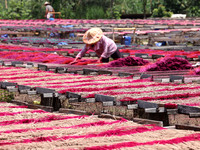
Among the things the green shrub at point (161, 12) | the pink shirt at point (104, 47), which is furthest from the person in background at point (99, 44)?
the green shrub at point (161, 12)

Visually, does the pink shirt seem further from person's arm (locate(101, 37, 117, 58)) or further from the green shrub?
the green shrub

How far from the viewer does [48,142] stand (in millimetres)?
3965

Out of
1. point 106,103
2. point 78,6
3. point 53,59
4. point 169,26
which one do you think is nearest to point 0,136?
point 106,103

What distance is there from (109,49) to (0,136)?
7.04 metres

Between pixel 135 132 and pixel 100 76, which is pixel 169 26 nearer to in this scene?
pixel 100 76

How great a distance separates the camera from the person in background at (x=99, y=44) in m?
10.7

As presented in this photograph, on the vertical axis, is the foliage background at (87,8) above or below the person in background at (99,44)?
below

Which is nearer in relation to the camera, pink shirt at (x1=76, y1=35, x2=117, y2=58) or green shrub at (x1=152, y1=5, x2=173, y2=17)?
pink shirt at (x1=76, y1=35, x2=117, y2=58)

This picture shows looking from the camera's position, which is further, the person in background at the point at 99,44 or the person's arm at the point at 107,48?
the person's arm at the point at 107,48

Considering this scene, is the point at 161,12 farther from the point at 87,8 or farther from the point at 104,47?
the point at 104,47

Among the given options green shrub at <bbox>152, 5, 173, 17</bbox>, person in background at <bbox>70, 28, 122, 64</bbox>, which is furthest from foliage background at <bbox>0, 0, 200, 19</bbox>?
person in background at <bbox>70, 28, 122, 64</bbox>

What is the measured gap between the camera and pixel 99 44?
11.0 metres

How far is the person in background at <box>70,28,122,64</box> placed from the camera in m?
10.7

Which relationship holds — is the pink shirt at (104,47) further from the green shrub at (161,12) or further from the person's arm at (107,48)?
the green shrub at (161,12)
